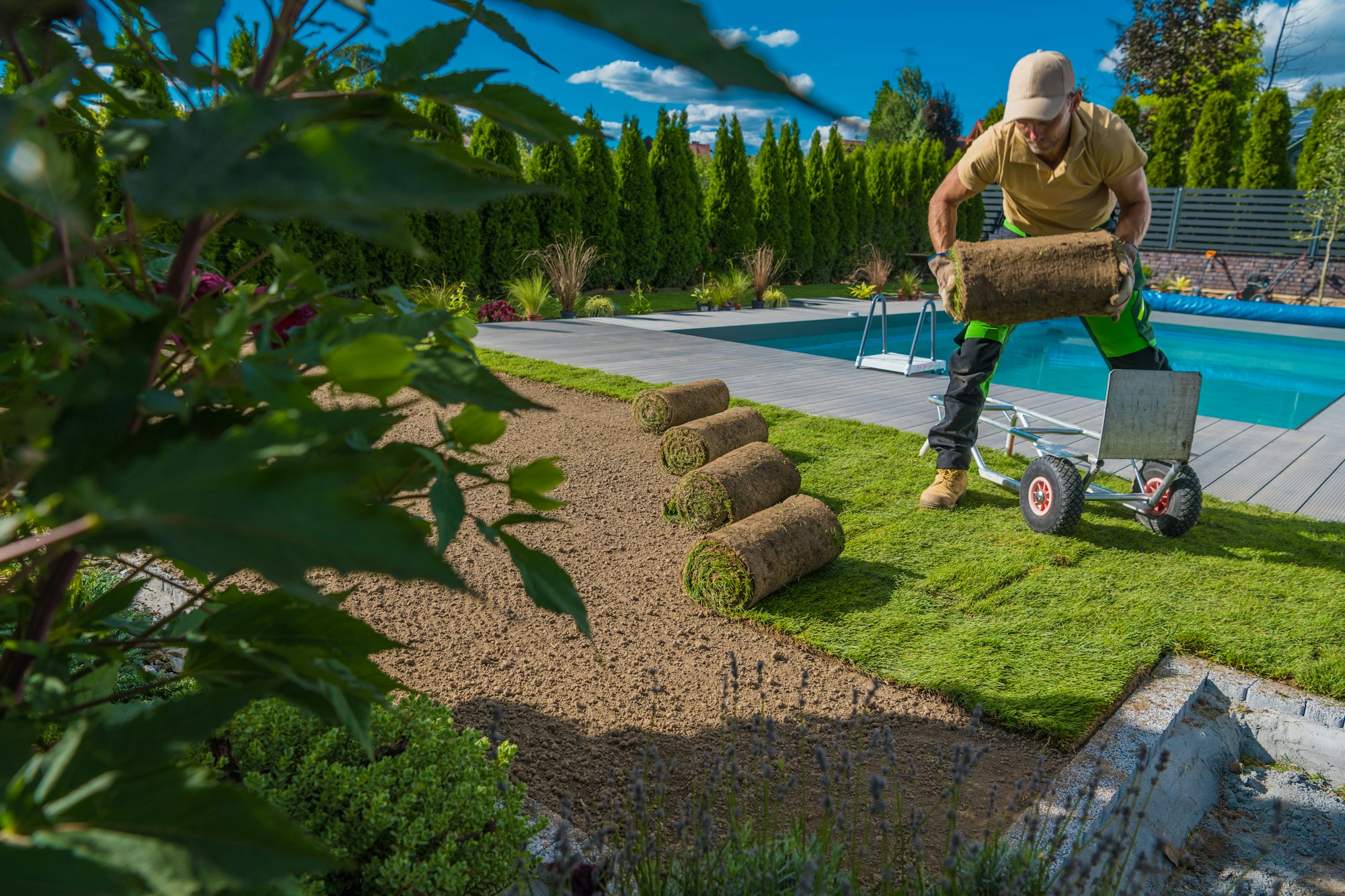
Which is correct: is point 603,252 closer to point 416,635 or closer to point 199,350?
point 416,635

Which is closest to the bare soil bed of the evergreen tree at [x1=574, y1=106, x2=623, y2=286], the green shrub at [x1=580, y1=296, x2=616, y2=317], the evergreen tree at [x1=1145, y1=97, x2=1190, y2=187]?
the green shrub at [x1=580, y1=296, x2=616, y2=317]

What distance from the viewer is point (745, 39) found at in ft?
1.28

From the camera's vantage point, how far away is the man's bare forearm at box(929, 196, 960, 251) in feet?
12.6

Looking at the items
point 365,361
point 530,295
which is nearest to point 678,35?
point 365,361

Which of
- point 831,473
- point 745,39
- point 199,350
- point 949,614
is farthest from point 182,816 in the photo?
point 831,473

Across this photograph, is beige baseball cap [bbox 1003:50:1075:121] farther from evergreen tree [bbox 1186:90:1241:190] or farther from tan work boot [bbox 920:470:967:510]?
evergreen tree [bbox 1186:90:1241:190]

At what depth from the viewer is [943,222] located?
3.89m

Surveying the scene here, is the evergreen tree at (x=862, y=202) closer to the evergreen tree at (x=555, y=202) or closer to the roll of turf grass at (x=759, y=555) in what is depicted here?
the evergreen tree at (x=555, y=202)

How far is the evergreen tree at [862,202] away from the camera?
53.3ft

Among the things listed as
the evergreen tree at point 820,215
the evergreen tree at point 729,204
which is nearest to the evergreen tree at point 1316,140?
the evergreen tree at point 820,215

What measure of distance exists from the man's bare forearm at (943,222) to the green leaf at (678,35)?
3.70m

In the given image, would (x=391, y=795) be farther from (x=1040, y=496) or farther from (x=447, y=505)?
(x=1040, y=496)

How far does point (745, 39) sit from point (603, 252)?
41.9 ft

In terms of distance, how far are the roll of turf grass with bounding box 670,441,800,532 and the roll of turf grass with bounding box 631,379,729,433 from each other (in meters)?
1.10
